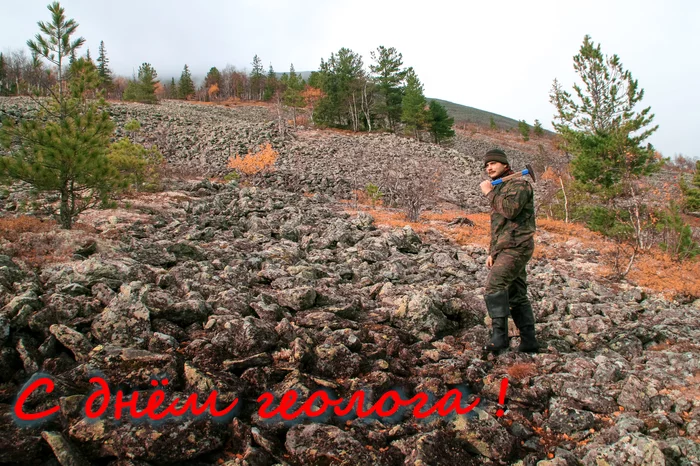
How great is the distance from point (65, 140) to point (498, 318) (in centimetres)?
777

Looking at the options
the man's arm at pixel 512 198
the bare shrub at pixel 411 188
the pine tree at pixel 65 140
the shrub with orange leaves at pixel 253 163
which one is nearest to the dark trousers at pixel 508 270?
the man's arm at pixel 512 198

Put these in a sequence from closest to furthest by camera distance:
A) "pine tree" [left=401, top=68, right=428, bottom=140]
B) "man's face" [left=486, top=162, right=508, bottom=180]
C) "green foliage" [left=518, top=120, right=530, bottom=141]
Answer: "man's face" [left=486, top=162, right=508, bottom=180]
"pine tree" [left=401, top=68, right=428, bottom=140]
"green foliage" [left=518, top=120, right=530, bottom=141]

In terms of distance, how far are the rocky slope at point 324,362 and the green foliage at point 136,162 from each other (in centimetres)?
681

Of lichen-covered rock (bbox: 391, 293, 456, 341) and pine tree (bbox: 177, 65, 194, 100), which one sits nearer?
lichen-covered rock (bbox: 391, 293, 456, 341)

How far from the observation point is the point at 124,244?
22.8 feet

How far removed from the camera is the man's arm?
383 centimetres

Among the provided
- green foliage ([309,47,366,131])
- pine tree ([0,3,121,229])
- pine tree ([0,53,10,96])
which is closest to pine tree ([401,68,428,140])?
green foliage ([309,47,366,131])

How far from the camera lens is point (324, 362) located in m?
3.57

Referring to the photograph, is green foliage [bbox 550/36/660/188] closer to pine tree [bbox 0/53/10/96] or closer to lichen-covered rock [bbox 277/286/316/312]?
lichen-covered rock [bbox 277/286/316/312]

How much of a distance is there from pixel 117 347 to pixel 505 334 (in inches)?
137

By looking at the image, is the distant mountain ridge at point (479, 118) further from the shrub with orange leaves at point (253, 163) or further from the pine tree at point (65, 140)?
the pine tree at point (65, 140)

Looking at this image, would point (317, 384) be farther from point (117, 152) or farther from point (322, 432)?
point (117, 152)

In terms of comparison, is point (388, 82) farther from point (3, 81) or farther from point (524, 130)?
point (3, 81)

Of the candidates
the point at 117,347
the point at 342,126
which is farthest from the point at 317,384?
the point at 342,126
